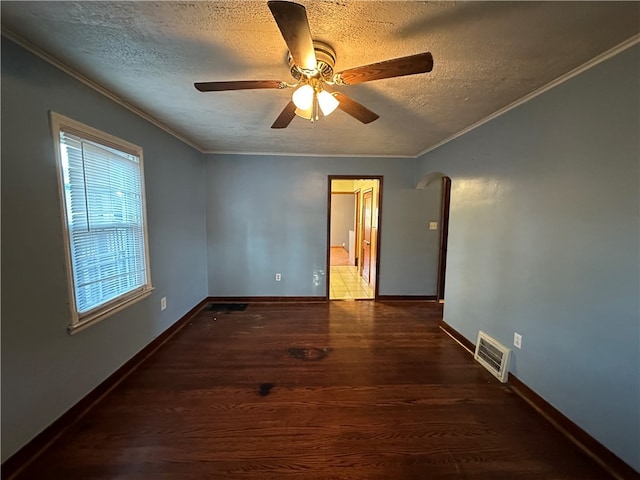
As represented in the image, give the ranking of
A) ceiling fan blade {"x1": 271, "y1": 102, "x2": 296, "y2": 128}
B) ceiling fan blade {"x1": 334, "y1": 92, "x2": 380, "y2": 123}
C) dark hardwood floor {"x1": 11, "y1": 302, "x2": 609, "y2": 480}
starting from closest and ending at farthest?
dark hardwood floor {"x1": 11, "y1": 302, "x2": 609, "y2": 480} → ceiling fan blade {"x1": 334, "y1": 92, "x2": 380, "y2": 123} → ceiling fan blade {"x1": 271, "y1": 102, "x2": 296, "y2": 128}

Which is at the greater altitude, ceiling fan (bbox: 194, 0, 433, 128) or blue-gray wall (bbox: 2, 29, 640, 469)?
ceiling fan (bbox: 194, 0, 433, 128)

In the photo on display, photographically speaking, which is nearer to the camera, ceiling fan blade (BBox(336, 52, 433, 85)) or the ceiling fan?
the ceiling fan

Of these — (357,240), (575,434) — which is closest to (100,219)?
(575,434)

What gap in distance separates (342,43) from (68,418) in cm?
283

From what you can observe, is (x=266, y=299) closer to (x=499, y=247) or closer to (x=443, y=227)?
(x=443, y=227)

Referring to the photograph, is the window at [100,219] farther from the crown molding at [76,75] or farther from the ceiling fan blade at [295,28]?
the ceiling fan blade at [295,28]

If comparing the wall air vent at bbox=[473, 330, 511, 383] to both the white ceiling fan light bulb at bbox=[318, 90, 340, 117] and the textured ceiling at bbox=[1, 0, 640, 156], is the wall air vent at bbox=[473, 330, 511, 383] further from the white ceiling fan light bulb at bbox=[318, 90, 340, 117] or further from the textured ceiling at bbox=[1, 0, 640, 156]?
the white ceiling fan light bulb at bbox=[318, 90, 340, 117]

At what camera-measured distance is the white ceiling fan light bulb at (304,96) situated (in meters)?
1.43

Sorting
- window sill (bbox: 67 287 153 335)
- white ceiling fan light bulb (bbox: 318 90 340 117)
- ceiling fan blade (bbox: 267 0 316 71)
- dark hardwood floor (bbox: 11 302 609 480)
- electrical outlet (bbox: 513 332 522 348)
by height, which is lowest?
dark hardwood floor (bbox: 11 302 609 480)

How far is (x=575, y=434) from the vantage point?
1.62 meters

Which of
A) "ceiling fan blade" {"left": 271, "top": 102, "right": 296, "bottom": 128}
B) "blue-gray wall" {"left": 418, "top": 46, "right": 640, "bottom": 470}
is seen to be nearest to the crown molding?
"ceiling fan blade" {"left": 271, "top": 102, "right": 296, "bottom": 128}

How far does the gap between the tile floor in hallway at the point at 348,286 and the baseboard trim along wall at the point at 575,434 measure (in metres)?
2.50

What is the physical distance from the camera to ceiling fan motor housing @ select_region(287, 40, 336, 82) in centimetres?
136

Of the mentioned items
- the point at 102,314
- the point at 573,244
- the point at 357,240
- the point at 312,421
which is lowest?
the point at 312,421
